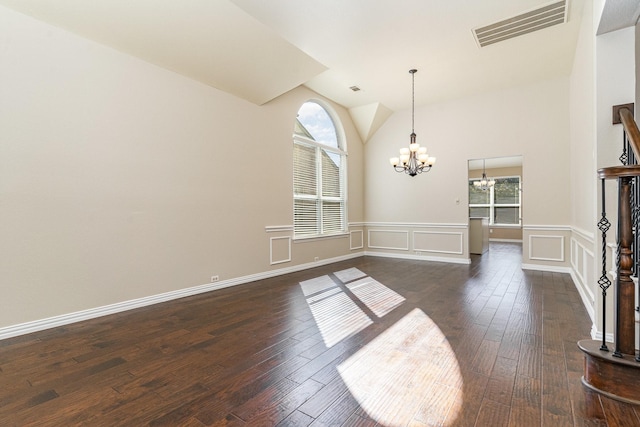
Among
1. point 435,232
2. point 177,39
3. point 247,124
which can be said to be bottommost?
point 435,232

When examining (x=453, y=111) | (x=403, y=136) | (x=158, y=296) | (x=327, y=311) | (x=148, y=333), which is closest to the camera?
(x=148, y=333)

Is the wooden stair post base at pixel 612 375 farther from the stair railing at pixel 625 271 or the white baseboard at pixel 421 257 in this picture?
the white baseboard at pixel 421 257

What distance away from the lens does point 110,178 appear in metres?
3.29

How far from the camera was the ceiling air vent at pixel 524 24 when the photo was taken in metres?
3.41

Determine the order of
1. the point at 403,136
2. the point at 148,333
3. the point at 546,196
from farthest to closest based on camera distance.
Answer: the point at 403,136
the point at 546,196
the point at 148,333

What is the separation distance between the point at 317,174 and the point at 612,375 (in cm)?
510

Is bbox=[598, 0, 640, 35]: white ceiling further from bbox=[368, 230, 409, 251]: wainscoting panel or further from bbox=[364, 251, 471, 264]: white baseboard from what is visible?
bbox=[368, 230, 409, 251]: wainscoting panel

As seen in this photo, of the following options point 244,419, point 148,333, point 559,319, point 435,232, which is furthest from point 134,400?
point 435,232

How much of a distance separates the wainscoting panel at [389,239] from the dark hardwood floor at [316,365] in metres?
3.16

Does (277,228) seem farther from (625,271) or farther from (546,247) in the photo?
(546,247)

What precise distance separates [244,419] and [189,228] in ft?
9.53

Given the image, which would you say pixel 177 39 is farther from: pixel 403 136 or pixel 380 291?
pixel 403 136

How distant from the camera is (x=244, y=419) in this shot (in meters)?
1.54

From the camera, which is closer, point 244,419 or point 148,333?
point 244,419
